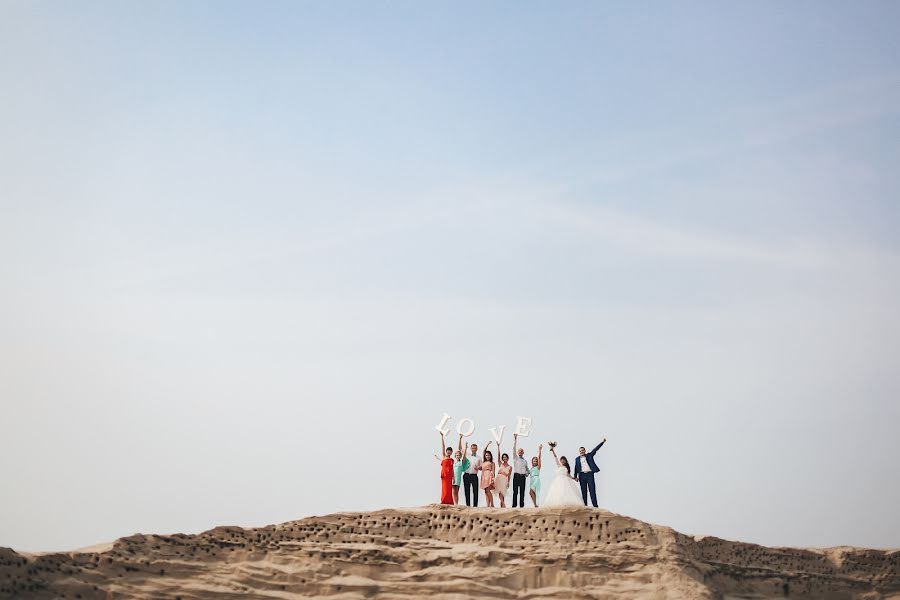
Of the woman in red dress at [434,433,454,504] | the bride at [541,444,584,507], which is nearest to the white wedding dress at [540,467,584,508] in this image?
the bride at [541,444,584,507]

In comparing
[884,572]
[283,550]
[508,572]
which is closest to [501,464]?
[508,572]

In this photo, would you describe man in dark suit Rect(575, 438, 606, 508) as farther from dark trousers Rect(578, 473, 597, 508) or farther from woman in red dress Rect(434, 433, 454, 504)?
woman in red dress Rect(434, 433, 454, 504)

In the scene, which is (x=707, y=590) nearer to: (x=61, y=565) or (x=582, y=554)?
(x=582, y=554)

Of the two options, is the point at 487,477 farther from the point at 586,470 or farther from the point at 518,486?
the point at 586,470

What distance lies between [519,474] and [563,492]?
49.0 inches

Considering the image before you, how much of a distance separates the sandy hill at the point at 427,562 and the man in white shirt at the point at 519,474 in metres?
0.93

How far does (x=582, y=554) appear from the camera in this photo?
21.1 meters

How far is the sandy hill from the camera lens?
2003cm

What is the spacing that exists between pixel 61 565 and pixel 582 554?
10909mm

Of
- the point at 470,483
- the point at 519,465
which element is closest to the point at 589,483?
the point at 519,465

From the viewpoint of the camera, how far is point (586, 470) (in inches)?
905

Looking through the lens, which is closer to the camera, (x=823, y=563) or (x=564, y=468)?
(x=564, y=468)

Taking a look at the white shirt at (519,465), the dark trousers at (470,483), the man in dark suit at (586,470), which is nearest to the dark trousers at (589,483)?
the man in dark suit at (586,470)

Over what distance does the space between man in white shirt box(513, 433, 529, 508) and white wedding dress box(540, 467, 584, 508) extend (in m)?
0.79
